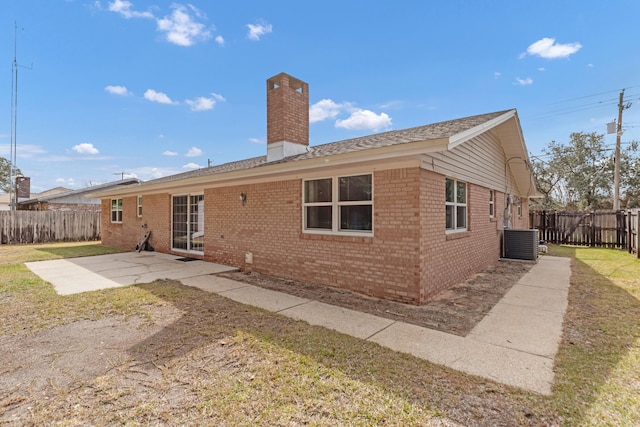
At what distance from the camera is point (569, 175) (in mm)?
24234

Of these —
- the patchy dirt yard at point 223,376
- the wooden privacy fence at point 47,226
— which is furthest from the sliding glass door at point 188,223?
the wooden privacy fence at point 47,226

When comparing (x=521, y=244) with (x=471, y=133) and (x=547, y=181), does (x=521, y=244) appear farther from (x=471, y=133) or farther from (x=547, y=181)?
(x=547, y=181)

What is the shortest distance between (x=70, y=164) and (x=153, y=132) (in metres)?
27.0

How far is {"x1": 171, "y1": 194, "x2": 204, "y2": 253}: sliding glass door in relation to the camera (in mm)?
9852

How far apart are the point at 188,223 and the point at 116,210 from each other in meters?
6.71

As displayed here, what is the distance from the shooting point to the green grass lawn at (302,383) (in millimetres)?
2256

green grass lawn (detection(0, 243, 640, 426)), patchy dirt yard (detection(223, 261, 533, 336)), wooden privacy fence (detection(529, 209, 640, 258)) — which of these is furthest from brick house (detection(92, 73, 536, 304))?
wooden privacy fence (detection(529, 209, 640, 258))

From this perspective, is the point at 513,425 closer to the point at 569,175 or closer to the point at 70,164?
the point at 569,175

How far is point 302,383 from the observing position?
269 centimetres

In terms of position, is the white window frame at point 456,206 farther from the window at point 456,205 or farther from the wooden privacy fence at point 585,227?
the wooden privacy fence at point 585,227

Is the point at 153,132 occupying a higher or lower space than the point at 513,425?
higher

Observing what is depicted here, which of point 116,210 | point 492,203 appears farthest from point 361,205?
point 116,210

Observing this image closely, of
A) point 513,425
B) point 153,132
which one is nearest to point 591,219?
point 513,425

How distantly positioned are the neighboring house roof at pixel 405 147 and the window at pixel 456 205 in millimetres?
1381
